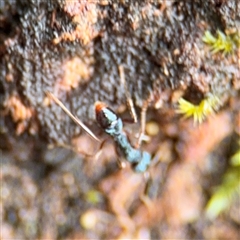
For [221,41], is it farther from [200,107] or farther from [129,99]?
[129,99]

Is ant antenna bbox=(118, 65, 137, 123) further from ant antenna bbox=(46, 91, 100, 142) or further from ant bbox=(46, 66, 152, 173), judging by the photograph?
ant antenna bbox=(46, 91, 100, 142)

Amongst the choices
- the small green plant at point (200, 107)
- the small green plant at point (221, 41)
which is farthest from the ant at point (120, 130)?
the small green plant at point (221, 41)

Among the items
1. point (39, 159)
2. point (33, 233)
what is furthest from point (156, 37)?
point (33, 233)

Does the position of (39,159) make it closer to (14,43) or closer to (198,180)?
(14,43)

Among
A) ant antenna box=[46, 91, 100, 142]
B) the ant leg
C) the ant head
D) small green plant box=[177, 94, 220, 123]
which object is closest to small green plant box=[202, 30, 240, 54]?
small green plant box=[177, 94, 220, 123]

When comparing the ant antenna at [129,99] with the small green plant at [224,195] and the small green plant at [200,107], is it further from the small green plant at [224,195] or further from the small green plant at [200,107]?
the small green plant at [224,195]
